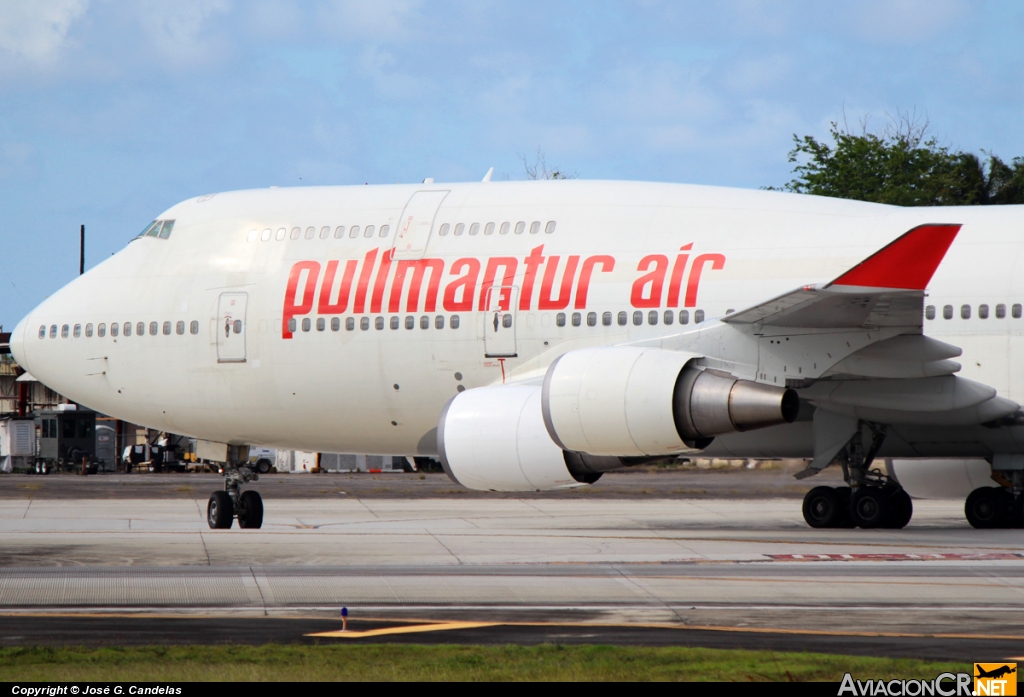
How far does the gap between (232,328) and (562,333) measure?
5422 millimetres

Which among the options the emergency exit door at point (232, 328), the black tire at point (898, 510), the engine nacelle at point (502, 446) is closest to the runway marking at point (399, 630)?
the engine nacelle at point (502, 446)

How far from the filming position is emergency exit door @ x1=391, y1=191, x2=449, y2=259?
61.3ft

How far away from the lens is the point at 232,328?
19.4 metres

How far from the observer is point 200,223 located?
66.5ft

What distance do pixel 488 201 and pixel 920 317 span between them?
6725 millimetres

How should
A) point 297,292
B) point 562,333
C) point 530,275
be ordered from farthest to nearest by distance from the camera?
point 297,292 → point 530,275 → point 562,333

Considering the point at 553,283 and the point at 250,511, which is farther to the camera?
the point at 250,511

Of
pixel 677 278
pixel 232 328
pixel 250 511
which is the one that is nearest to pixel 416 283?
pixel 232 328

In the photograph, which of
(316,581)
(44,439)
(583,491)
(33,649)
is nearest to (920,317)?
(316,581)

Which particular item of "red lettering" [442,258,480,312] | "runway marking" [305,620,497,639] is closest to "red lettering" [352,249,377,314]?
"red lettering" [442,258,480,312]

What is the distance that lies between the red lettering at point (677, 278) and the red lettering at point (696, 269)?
127 mm

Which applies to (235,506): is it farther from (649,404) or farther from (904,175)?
(904,175)

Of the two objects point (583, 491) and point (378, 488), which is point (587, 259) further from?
point (378, 488)

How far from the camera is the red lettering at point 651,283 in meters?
17.3
